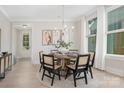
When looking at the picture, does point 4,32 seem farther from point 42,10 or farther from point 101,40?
point 101,40

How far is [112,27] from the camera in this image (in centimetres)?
589

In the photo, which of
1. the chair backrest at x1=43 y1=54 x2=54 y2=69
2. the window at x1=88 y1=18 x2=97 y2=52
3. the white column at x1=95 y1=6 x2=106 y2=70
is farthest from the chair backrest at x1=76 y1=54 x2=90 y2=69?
the window at x1=88 y1=18 x2=97 y2=52

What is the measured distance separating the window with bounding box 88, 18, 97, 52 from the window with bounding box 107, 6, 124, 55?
128 centimetres

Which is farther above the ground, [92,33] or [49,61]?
[92,33]

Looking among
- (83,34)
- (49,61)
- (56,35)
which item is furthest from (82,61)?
(56,35)

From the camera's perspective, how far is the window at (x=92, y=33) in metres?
7.39

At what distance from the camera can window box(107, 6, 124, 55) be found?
17.8ft

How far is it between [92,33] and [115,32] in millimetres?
2026

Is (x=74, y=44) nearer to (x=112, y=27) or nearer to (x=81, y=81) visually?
(x=112, y=27)

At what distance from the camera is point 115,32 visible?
5672 mm


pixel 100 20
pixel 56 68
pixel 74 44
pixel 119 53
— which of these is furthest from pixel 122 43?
pixel 74 44

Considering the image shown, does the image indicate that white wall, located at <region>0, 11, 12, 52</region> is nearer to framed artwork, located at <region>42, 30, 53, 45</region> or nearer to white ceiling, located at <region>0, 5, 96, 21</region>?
white ceiling, located at <region>0, 5, 96, 21</region>

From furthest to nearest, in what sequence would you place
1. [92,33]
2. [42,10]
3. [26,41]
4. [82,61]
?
1. [26,41]
2. [92,33]
3. [42,10]
4. [82,61]
